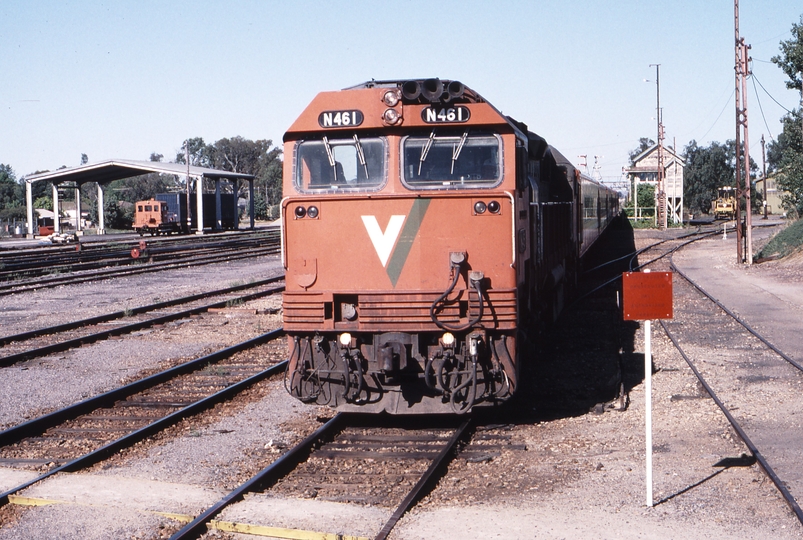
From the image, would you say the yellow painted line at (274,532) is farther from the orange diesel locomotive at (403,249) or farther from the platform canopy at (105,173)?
the platform canopy at (105,173)

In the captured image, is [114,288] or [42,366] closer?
[42,366]

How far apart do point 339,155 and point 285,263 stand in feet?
3.81

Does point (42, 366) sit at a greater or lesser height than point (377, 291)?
lesser

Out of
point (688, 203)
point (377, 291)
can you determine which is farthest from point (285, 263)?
point (688, 203)

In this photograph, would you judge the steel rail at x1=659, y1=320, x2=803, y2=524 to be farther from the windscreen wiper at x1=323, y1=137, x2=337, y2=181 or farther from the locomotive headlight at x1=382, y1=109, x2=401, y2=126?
the windscreen wiper at x1=323, y1=137, x2=337, y2=181

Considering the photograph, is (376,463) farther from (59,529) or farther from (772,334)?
(772,334)

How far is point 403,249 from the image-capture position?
8070mm

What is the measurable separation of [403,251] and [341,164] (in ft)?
3.48

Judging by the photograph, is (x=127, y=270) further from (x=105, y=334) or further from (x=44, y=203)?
(x=44, y=203)

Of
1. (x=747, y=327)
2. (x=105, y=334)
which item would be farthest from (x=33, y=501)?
(x=747, y=327)

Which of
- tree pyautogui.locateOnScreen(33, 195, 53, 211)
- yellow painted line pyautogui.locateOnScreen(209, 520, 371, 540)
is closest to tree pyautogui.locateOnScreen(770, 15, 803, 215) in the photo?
yellow painted line pyautogui.locateOnScreen(209, 520, 371, 540)

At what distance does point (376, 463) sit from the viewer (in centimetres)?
752

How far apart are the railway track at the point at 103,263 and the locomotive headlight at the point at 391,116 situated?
17.7m

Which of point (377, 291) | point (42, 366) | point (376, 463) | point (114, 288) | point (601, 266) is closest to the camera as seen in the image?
point (376, 463)
